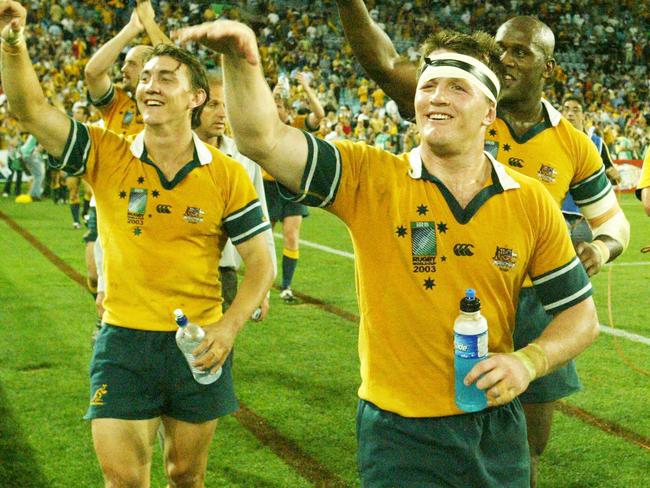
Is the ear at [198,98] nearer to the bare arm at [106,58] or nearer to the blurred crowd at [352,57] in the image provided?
the bare arm at [106,58]

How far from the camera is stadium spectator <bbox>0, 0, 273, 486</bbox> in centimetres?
341

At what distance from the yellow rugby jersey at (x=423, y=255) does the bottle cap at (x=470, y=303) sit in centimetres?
13

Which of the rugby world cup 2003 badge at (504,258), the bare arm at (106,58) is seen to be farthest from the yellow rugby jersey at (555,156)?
the bare arm at (106,58)

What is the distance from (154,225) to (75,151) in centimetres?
45

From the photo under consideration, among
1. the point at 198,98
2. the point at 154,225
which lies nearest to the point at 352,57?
the point at 198,98

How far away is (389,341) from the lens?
104 inches

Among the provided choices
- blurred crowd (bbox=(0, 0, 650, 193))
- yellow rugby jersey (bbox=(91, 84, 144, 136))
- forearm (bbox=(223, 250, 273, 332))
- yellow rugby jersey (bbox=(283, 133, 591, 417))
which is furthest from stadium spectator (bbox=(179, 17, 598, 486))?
blurred crowd (bbox=(0, 0, 650, 193))

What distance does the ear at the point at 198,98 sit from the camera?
377cm

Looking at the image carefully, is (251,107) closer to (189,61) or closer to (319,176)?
(319,176)

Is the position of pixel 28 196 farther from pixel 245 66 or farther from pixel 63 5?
pixel 245 66

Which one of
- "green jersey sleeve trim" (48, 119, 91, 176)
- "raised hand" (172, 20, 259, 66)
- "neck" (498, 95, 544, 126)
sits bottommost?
"green jersey sleeve trim" (48, 119, 91, 176)

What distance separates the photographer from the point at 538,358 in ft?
8.28

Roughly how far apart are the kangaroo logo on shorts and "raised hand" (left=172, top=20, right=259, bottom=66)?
5.73 ft

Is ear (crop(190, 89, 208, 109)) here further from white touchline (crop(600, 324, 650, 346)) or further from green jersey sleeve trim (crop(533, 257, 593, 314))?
white touchline (crop(600, 324, 650, 346))
